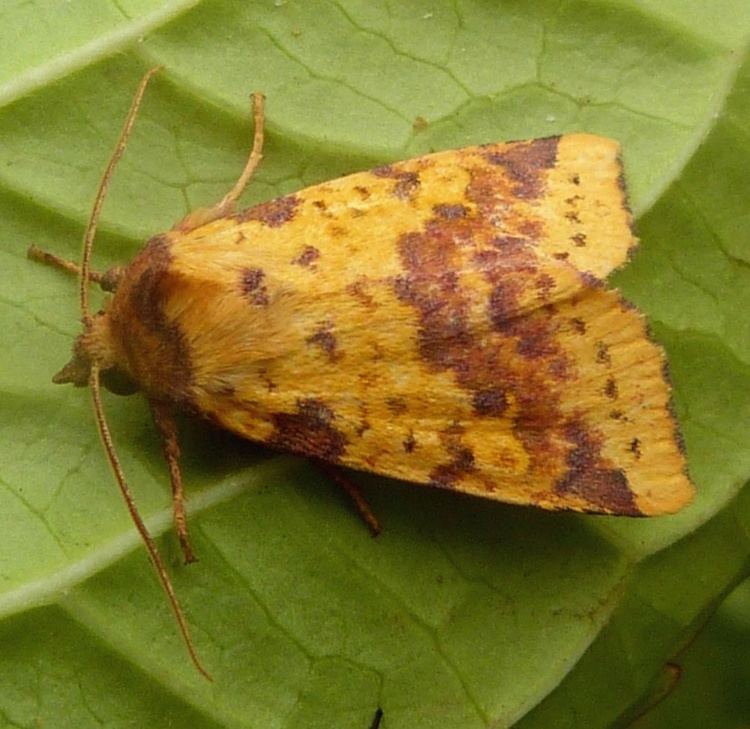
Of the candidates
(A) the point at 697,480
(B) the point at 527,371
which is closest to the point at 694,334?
(A) the point at 697,480

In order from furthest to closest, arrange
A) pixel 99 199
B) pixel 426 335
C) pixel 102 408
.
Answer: pixel 102 408 → pixel 99 199 → pixel 426 335

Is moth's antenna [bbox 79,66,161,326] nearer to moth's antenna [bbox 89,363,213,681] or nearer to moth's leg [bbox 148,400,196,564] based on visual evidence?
moth's antenna [bbox 89,363,213,681]

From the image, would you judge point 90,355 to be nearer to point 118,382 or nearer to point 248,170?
point 118,382

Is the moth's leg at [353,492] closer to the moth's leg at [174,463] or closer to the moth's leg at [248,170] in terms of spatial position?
the moth's leg at [174,463]

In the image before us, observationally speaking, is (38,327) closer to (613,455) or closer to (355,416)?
(355,416)

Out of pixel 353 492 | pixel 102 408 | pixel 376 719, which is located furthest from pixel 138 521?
pixel 376 719

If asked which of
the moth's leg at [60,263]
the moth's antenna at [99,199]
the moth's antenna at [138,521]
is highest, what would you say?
the moth's antenna at [99,199]

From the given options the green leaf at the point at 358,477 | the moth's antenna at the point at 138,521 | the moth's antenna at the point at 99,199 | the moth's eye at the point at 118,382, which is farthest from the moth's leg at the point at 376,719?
the moth's antenna at the point at 99,199
